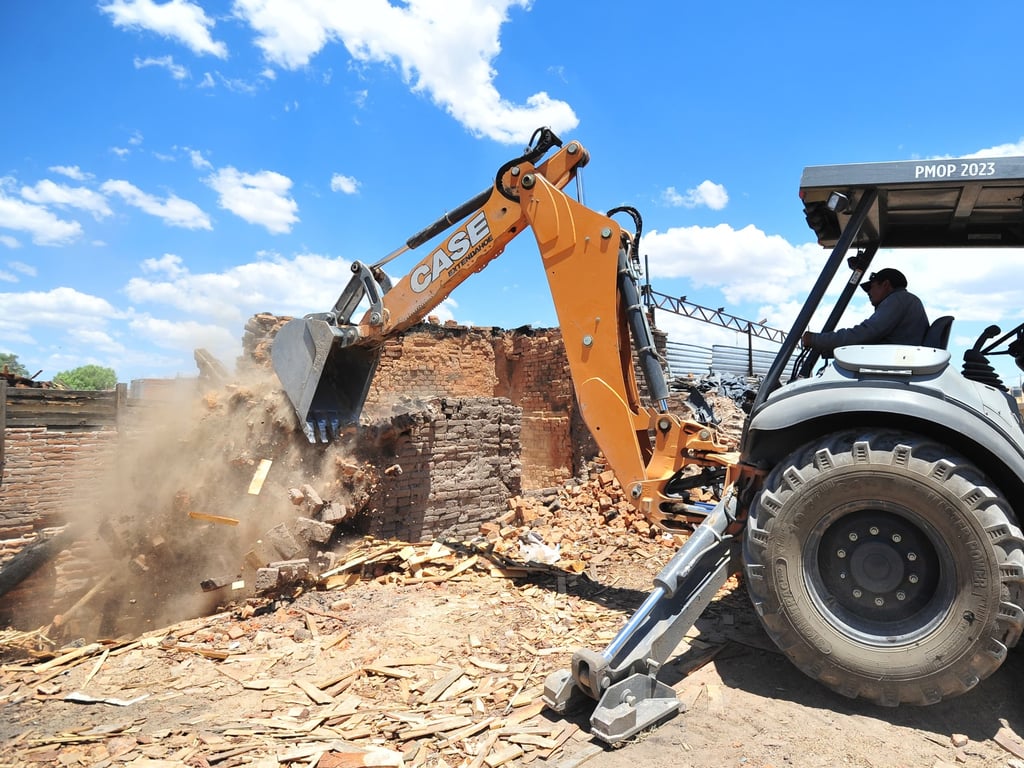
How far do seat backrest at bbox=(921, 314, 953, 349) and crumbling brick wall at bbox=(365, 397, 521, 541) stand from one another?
17.5 ft

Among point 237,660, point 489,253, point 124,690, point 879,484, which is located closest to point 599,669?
point 879,484

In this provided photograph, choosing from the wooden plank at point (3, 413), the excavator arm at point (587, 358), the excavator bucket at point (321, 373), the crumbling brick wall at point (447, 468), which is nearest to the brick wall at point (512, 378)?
the crumbling brick wall at point (447, 468)

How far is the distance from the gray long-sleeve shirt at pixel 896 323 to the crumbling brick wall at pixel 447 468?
5.09 metres

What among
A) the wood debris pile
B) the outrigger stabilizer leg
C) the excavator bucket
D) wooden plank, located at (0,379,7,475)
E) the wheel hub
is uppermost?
the excavator bucket

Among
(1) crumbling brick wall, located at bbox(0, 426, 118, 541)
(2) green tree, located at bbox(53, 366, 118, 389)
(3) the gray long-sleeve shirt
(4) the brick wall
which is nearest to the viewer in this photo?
(3) the gray long-sleeve shirt

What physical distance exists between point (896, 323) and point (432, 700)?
3.51 m

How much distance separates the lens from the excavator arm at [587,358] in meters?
3.50

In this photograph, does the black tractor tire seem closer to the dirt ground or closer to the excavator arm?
the dirt ground

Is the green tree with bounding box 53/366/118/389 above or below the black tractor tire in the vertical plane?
above

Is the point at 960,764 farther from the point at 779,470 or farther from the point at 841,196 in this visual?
the point at 841,196

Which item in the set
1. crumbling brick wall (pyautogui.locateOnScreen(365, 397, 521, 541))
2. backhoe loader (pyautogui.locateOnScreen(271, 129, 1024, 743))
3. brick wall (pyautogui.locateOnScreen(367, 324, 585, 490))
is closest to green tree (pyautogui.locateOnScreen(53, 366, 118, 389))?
brick wall (pyautogui.locateOnScreen(367, 324, 585, 490))

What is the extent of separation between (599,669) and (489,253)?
3920 millimetres

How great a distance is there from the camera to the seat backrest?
3.66 metres

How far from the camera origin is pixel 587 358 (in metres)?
5.37
